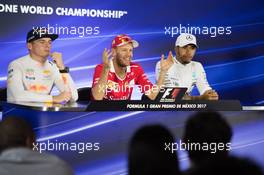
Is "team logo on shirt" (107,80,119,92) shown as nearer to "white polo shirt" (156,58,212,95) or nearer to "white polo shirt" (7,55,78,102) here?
"white polo shirt" (7,55,78,102)

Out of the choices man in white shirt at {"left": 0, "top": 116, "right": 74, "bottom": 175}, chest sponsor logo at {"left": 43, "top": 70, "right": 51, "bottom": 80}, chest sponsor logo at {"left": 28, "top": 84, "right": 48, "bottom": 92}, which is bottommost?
man in white shirt at {"left": 0, "top": 116, "right": 74, "bottom": 175}

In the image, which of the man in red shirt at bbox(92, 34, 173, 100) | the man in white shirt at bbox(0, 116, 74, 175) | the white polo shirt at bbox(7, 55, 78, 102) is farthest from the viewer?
the man in red shirt at bbox(92, 34, 173, 100)

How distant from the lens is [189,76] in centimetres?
361

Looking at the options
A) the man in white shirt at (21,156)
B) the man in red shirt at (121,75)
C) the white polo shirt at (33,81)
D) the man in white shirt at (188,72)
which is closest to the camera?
the man in white shirt at (21,156)

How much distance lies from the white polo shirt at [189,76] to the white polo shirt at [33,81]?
0.79 m

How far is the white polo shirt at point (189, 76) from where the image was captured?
357 centimetres

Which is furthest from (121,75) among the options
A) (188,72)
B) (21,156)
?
(21,156)

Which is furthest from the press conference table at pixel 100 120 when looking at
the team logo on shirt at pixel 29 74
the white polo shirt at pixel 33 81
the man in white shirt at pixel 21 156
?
the man in white shirt at pixel 21 156

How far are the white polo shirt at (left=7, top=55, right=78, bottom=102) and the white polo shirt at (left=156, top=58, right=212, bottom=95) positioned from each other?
2.60 ft

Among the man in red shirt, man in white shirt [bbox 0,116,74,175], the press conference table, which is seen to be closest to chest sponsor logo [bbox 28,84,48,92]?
the press conference table

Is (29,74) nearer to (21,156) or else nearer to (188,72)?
(188,72)

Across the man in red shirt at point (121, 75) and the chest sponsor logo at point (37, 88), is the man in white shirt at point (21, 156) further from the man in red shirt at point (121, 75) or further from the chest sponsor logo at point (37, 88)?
the man in red shirt at point (121, 75)

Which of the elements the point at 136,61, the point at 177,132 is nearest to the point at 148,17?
the point at 136,61

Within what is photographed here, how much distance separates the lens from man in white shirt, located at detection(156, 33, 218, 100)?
3566 millimetres
